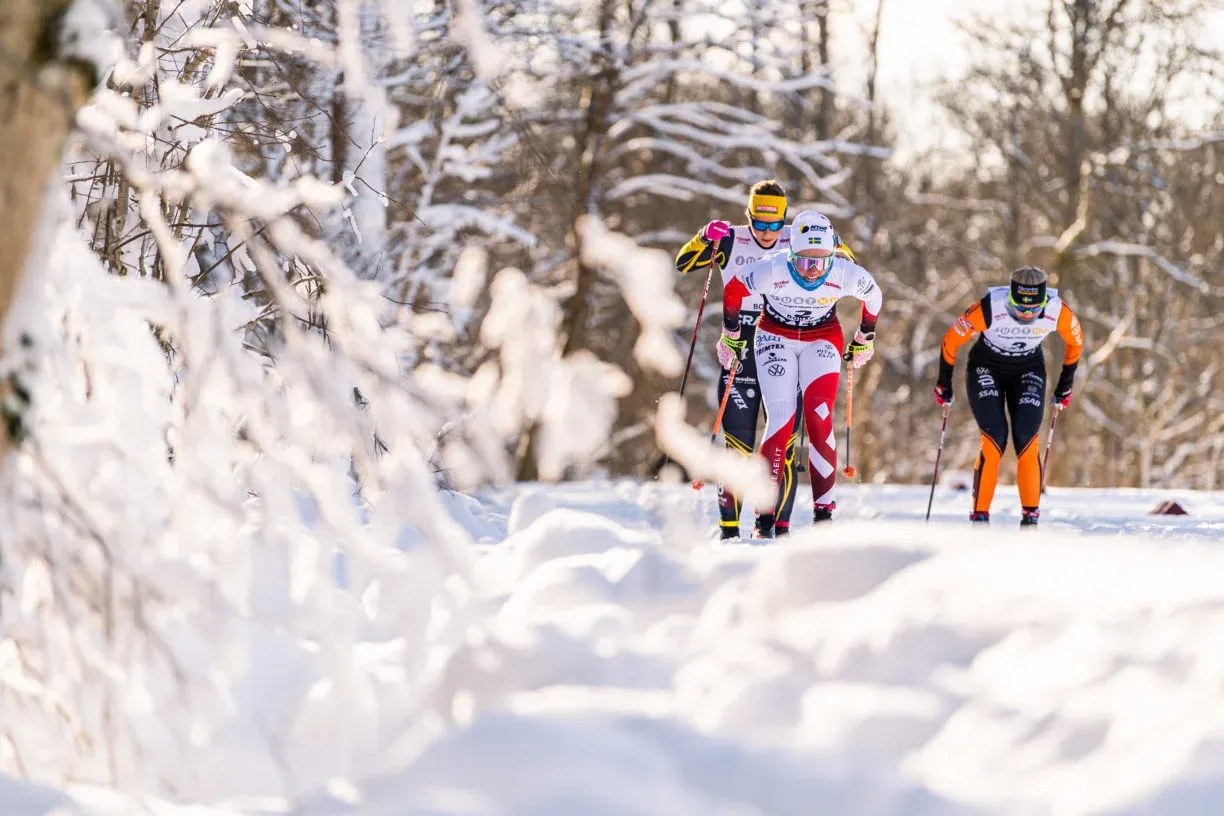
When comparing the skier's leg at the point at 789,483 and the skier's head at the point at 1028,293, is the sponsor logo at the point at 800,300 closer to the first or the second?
the skier's leg at the point at 789,483

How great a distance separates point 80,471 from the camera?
2857 millimetres

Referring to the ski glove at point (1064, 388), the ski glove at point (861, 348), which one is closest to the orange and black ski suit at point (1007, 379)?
the ski glove at point (1064, 388)

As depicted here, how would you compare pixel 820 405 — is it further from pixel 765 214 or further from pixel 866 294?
pixel 765 214

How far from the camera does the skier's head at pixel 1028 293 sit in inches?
311

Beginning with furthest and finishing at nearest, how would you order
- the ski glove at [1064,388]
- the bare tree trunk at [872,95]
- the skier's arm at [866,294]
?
the bare tree trunk at [872,95]
the ski glove at [1064,388]
the skier's arm at [866,294]

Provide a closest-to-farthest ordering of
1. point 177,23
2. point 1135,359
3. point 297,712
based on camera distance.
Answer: point 297,712 → point 177,23 → point 1135,359

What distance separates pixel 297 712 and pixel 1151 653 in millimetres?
1934

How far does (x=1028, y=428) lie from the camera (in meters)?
8.12

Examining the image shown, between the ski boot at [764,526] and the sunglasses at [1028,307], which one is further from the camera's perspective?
the sunglasses at [1028,307]

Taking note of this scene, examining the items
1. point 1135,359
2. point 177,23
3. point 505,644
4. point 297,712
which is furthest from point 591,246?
point 1135,359

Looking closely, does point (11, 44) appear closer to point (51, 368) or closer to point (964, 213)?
point (51, 368)

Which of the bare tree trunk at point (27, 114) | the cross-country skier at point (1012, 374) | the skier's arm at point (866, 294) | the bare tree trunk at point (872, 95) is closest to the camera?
the bare tree trunk at point (27, 114)

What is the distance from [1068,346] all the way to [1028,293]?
673mm

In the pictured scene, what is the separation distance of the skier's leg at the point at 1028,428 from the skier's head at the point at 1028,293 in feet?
1.27
